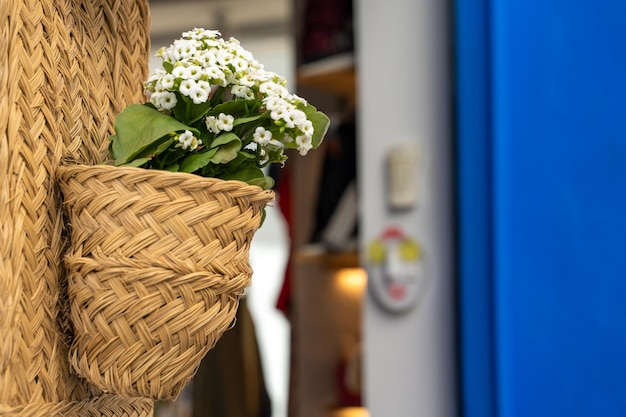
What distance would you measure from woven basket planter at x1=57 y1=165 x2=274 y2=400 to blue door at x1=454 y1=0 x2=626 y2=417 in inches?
49.1

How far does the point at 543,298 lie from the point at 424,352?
0.36 metres

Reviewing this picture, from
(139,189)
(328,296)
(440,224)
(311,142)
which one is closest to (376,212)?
(440,224)

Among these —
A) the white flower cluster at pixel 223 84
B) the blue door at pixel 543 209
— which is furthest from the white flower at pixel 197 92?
the blue door at pixel 543 209

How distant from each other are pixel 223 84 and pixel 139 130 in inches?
4.3

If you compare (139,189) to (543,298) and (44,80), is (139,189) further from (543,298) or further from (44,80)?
(543,298)

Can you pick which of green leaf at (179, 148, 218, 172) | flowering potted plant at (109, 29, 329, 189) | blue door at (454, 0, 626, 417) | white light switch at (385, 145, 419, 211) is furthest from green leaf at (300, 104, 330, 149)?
white light switch at (385, 145, 419, 211)

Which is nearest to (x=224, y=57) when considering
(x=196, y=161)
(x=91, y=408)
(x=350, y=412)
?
(x=196, y=161)

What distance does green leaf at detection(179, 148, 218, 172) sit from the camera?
928 mm

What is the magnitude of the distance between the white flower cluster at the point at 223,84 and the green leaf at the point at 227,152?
0.02 meters

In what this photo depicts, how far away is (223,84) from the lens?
0.94 metres

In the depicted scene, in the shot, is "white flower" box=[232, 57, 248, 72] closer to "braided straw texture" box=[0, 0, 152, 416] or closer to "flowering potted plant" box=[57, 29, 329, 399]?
"flowering potted plant" box=[57, 29, 329, 399]

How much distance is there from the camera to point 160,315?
2.93ft

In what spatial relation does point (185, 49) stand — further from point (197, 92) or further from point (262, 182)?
point (262, 182)

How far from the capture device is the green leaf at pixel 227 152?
94cm
